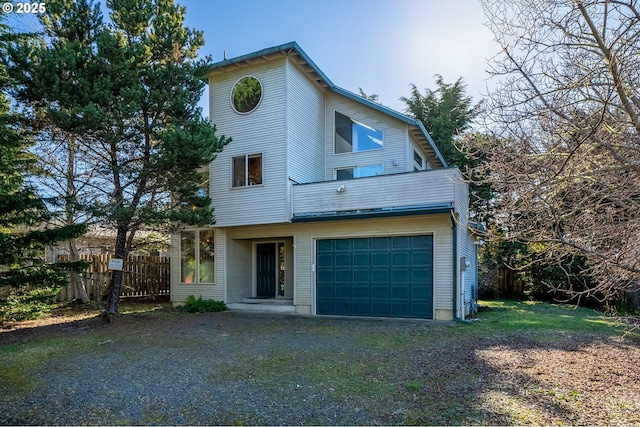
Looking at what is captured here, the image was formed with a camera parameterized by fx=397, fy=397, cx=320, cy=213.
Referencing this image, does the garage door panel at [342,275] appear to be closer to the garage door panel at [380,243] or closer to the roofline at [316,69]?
the garage door panel at [380,243]

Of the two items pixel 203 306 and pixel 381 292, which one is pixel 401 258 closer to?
pixel 381 292

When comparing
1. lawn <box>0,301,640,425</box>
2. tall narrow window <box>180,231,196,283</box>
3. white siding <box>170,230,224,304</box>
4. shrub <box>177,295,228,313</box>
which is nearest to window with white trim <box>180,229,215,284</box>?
tall narrow window <box>180,231,196,283</box>

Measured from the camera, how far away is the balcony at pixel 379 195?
10586mm

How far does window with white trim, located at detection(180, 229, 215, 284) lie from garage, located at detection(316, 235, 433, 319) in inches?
155

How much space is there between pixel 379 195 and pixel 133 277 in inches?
428

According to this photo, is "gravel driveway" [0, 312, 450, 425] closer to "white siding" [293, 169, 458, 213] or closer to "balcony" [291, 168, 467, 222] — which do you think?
"balcony" [291, 168, 467, 222]

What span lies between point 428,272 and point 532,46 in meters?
7.27

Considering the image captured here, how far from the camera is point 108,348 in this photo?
7477 mm

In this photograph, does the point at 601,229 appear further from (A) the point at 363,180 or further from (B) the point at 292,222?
(B) the point at 292,222

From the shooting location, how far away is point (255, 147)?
12.8 metres

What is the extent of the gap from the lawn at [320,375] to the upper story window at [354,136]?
6.74m

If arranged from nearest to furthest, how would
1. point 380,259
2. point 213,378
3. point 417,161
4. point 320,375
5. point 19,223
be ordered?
1. point 213,378
2. point 320,375
3. point 19,223
4. point 380,259
5. point 417,161

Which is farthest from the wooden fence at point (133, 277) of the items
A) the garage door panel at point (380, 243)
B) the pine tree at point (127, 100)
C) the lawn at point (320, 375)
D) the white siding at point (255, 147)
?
the garage door panel at point (380, 243)

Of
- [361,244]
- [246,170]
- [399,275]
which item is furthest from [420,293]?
[246,170]
